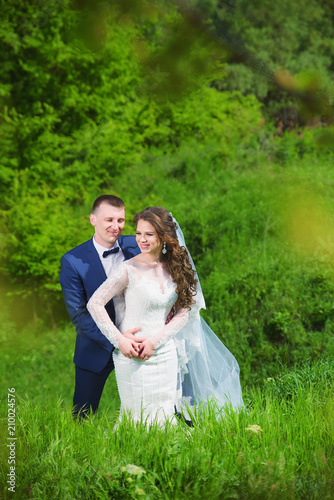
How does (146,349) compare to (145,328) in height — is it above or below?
below

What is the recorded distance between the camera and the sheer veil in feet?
10.5

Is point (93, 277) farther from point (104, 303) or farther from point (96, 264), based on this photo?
point (104, 303)

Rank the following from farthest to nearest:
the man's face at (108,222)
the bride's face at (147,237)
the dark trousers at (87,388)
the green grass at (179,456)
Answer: the dark trousers at (87,388), the man's face at (108,222), the bride's face at (147,237), the green grass at (179,456)

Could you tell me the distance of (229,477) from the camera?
8.39ft

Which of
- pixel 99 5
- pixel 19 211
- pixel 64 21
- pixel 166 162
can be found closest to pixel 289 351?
pixel 99 5

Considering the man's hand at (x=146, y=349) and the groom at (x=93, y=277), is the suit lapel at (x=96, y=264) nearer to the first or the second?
the groom at (x=93, y=277)

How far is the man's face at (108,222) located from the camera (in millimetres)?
3133

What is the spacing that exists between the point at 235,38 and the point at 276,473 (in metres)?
2.02

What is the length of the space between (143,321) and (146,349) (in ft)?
0.55

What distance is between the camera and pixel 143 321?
9.62 feet

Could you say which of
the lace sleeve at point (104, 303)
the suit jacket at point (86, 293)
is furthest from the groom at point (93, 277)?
the lace sleeve at point (104, 303)

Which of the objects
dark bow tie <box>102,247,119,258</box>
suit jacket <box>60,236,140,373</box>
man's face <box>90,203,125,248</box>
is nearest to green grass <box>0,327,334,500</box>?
suit jacket <box>60,236,140,373</box>

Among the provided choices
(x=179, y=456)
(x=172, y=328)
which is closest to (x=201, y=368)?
(x=172, y=328)

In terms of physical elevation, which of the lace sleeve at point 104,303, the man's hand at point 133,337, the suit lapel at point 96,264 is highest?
the suit lapel at point 96,264
